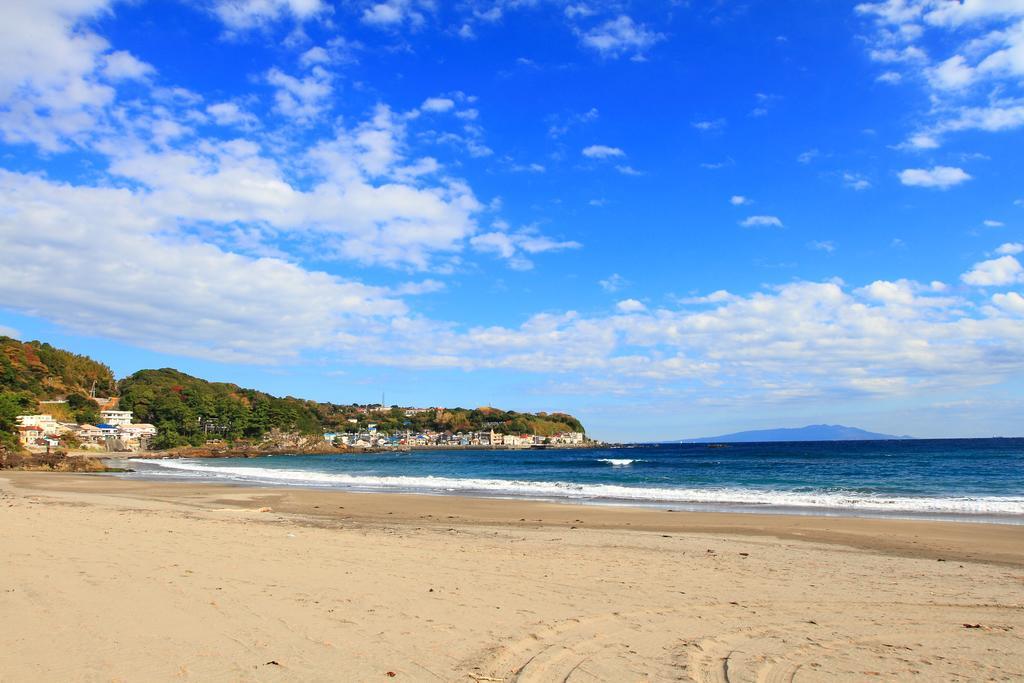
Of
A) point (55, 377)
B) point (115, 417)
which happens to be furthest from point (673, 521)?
point (55, 377)

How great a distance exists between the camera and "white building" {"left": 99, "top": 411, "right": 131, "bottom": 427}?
385 feet

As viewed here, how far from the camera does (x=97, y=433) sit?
100062mm

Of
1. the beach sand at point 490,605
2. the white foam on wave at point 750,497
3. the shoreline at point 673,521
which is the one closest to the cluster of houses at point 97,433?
the white foam on wave at point 750,497

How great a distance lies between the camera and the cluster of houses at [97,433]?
3031 inches

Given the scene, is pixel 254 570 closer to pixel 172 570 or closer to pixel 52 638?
pixel 172 570

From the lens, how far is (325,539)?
12.3 meters

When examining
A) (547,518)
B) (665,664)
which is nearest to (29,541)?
(665,664)

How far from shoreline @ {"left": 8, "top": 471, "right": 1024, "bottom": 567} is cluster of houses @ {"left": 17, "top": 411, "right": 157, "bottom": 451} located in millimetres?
64503

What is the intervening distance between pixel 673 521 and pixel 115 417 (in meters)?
133

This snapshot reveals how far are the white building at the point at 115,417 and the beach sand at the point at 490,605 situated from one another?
12300cm

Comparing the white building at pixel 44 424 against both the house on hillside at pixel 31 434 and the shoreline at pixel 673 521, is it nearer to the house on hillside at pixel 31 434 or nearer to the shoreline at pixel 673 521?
the house on hillside at pixel 31 434

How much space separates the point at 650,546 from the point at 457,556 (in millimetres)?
4479

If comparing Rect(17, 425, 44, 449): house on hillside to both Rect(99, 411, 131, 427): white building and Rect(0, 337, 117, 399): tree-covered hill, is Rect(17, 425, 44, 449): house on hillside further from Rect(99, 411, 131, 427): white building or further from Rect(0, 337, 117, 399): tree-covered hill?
Rect(99, 411, 131, 427): white building

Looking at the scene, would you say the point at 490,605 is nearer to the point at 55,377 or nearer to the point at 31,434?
the point at 31,434
